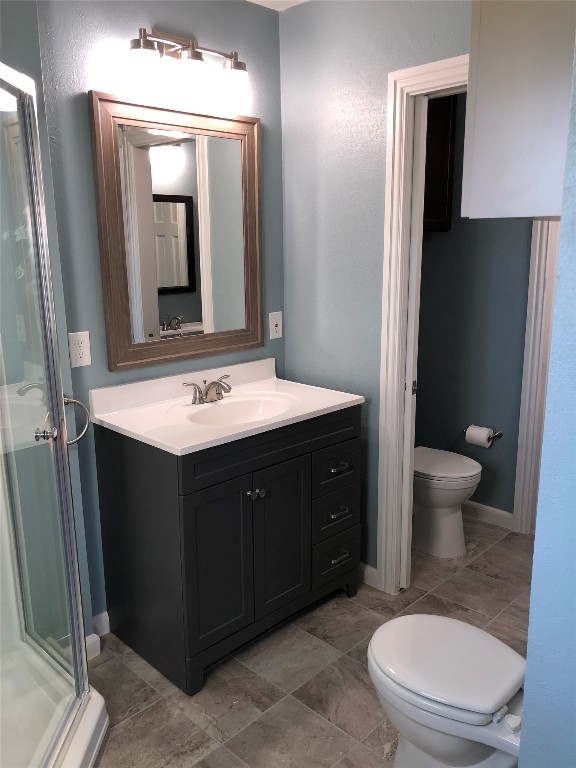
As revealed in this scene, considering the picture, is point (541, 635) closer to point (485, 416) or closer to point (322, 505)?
point (322, 505)

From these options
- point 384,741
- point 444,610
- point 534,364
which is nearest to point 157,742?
point 384,741

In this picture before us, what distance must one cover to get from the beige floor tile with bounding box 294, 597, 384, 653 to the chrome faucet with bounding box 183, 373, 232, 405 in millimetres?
948

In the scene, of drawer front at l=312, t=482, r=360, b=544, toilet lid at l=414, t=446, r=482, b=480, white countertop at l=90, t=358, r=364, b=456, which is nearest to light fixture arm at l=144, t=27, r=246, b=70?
white countertop at l=90, t=358, r=364, b=456

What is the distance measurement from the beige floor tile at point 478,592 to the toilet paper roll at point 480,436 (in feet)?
2.27

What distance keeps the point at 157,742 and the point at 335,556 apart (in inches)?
37.7

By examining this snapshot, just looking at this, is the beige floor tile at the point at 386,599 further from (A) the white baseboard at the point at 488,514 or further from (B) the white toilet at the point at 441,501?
(A) the white baseboard at the point at 488,514

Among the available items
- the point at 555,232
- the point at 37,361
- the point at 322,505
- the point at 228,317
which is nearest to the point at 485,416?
the point at 555,232

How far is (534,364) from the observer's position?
3.08 metres

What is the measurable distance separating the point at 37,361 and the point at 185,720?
121cm

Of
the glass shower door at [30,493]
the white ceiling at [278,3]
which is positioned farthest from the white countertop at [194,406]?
the white ceiling at [278,3]

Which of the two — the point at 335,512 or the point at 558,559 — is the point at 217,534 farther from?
the point at 558,559

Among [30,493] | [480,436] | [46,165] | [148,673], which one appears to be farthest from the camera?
[480,436]

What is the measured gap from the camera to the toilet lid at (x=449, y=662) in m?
1.51

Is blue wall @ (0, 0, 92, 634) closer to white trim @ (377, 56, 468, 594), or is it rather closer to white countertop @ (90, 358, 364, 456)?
white countertop @ (90, 358, 364, 456)
